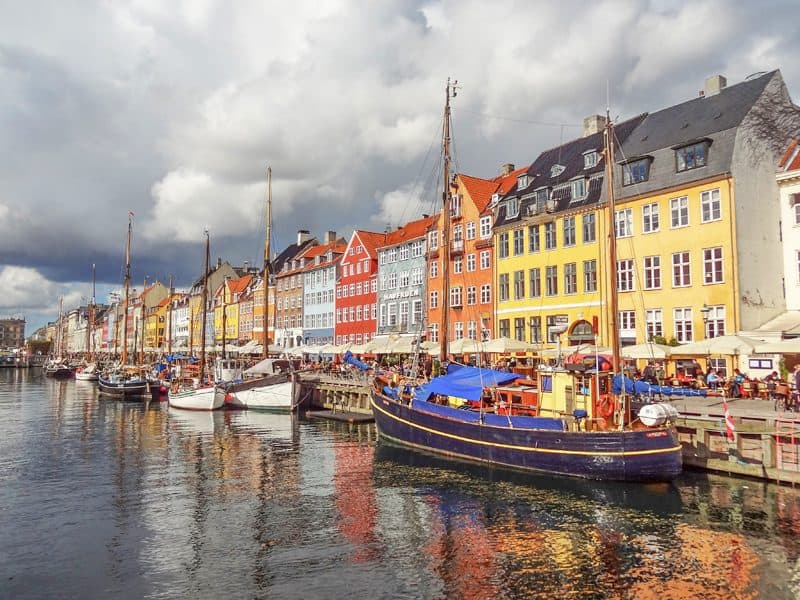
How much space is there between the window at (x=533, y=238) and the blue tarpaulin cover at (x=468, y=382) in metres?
20.9

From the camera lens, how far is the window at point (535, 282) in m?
46.7

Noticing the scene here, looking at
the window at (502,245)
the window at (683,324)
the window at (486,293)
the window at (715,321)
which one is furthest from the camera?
the window at (486,293)

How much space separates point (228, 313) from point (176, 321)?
3155 centimetres

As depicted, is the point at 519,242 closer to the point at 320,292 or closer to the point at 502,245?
the point at 502,245

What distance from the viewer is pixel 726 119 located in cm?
3747

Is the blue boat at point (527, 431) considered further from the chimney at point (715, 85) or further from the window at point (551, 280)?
the chimney at point (715, 85)

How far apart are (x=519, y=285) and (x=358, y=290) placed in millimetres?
26807

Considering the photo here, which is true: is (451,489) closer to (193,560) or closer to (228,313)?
(193,560)

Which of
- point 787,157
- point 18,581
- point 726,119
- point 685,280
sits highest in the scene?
point 726,119

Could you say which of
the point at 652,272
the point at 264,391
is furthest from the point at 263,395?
the point at 652,272

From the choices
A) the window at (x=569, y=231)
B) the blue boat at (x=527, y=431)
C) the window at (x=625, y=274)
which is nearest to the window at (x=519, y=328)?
the window at (x=569, y=231)

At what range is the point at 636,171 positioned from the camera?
41.1m

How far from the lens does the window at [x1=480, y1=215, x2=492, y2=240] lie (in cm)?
5284

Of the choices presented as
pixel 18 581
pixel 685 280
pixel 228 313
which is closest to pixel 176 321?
pixel 228 313
